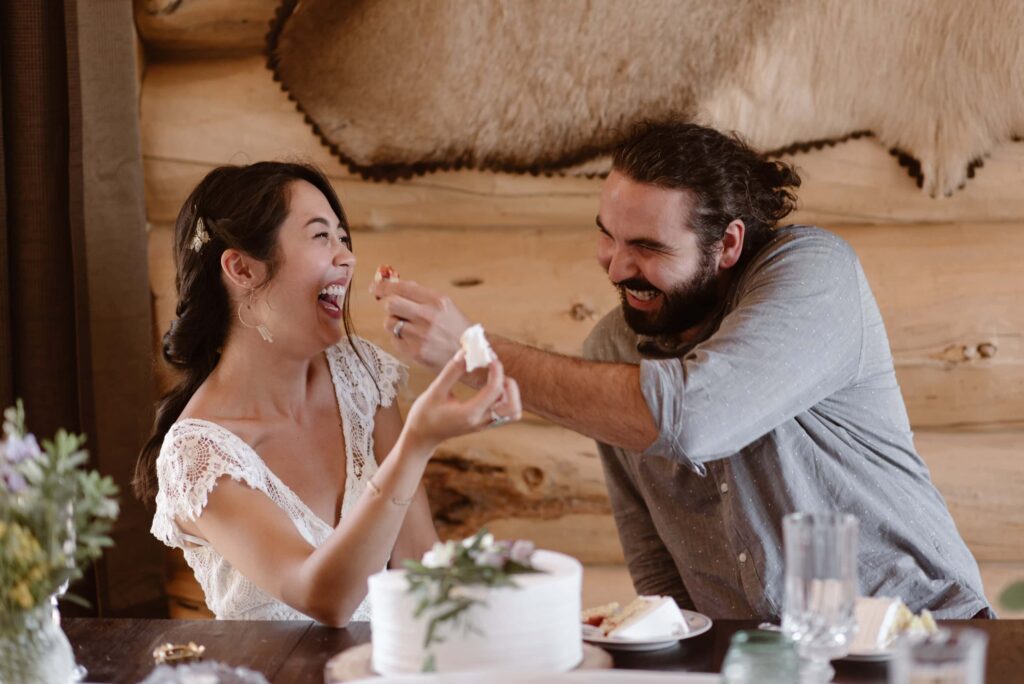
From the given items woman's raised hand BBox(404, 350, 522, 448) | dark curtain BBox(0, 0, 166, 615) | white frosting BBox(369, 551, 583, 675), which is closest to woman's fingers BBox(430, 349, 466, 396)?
woman's raised hand BBox(404, 350, 522, 448)

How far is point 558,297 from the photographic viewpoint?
2656 mm

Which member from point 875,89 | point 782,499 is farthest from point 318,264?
point 875,89

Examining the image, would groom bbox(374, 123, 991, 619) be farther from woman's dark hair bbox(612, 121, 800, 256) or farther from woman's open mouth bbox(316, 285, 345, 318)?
woman's open mouth bbox(316, 285, 345, 318)

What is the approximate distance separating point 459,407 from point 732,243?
0.76 metres

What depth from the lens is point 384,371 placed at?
231cm

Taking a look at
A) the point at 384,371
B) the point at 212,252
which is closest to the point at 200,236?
the point at 212,252

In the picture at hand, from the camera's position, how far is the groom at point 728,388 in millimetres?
1802

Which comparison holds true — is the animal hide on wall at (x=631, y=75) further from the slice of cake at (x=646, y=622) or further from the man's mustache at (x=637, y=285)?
the slice of cake at (x=646, y=622)

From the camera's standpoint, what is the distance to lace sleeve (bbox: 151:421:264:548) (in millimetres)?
1882

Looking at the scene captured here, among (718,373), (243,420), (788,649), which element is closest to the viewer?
(788,649)

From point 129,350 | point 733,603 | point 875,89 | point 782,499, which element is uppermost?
point 875,89

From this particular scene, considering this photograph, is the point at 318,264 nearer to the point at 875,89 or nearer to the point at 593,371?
the point at 593,371

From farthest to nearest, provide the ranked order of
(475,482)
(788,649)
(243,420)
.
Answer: (475,482) → (243,420) → (788,649)

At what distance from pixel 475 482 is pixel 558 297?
1.45ft
